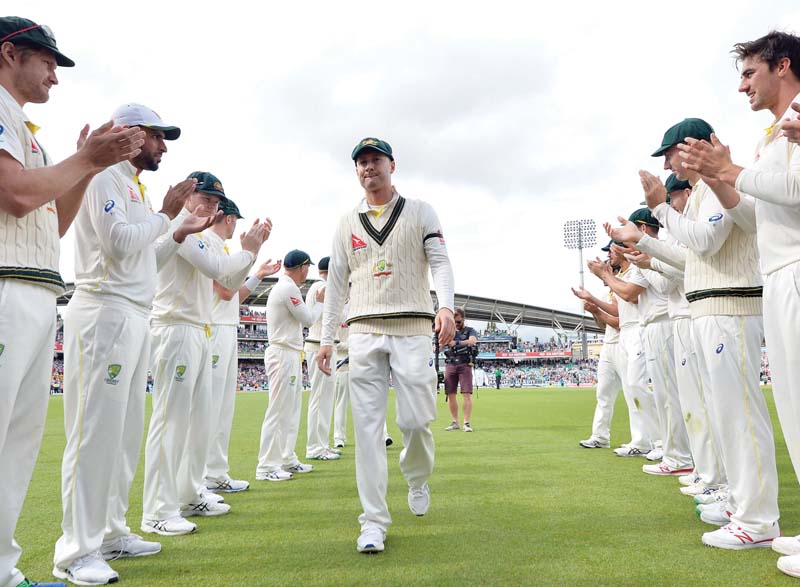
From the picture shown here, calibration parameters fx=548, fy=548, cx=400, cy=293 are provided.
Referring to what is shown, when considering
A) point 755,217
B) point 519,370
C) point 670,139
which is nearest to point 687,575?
point 755,217

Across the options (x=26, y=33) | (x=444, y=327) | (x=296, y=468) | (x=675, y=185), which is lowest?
(x=296, y=468)

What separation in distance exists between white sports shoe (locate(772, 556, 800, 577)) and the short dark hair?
2.69 m

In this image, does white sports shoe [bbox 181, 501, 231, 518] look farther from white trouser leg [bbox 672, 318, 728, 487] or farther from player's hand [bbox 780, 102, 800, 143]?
player's hand [bbox 780, 102, 800, 143]

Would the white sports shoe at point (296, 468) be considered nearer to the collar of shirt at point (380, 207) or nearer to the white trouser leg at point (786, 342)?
the collar of shirt at point (380, 207)

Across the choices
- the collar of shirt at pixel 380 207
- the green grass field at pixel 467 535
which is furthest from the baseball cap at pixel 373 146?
the green grass field at pixel 467 535

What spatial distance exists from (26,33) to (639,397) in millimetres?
7671

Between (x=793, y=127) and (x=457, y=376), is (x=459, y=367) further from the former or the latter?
(x=793, y=127)

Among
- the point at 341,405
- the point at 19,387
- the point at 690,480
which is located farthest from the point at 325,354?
the point at 341,405

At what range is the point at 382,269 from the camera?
164 inches

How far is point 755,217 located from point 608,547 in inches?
88.7

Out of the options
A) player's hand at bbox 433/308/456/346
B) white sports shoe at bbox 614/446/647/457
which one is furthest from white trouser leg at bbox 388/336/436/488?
white sports shoe at bbox 614/446/647/457

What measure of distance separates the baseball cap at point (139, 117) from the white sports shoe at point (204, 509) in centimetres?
307

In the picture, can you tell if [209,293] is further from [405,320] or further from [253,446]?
[253,446]

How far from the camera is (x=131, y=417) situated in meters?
3.68
